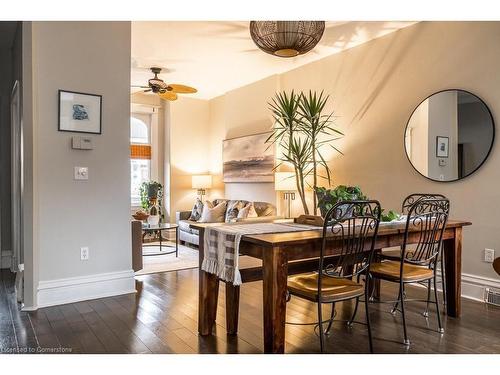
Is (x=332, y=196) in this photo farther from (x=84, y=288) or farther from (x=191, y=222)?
(x=191, y=222)

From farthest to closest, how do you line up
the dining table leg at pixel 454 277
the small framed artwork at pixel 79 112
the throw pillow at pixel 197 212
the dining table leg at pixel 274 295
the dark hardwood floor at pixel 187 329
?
the throw pillow at pixel 197 212
the small framed artwork at pixel 79 112
the dining table leg at pixel 454 277
the dark hardwood floor at pixel 187 329
the dining table leg at pixel 274 295

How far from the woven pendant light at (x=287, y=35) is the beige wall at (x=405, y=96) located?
1349 mm

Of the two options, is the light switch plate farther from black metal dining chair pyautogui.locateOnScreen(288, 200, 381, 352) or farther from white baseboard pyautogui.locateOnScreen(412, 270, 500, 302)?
white baseboard pyautogui.locateOnScreen(412, 270, 500, 302)

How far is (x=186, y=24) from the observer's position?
13.5ft

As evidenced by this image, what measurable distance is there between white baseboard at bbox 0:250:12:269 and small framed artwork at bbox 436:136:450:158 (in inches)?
202

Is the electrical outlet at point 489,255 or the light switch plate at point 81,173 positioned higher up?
the light switch plate at point 81,173

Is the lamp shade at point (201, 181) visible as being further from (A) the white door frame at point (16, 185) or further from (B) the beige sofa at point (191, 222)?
(A) the white door frame at point (16, 185)

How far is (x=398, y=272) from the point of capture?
9.20 ft

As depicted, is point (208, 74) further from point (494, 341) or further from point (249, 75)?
point (494, 341)

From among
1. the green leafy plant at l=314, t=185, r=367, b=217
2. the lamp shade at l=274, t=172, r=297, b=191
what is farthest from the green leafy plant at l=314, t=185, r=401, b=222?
the lamp shade at l=274, t=172, r=297, b=191

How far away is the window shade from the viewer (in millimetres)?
7696

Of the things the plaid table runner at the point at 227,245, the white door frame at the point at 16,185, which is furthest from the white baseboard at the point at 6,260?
the plaid table runner at the point at 227,245

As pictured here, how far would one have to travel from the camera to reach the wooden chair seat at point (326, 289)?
7.54 ft
